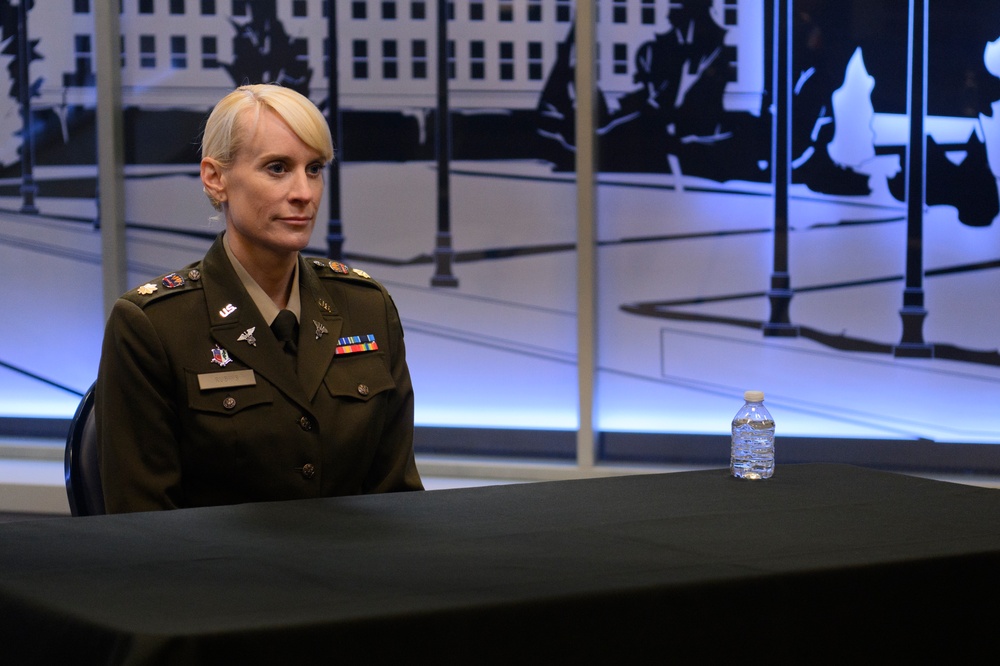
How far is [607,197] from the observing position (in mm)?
4566

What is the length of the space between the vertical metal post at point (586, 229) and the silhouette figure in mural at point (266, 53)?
3.81 feet

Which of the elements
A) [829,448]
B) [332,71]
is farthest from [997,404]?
[332,71]

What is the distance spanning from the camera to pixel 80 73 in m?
5.00

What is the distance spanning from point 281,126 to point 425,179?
259 centimetres

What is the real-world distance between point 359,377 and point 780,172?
2.59 meters

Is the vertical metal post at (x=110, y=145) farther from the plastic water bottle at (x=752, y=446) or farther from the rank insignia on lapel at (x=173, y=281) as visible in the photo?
the plastic water bottle at (x=752, y=446)

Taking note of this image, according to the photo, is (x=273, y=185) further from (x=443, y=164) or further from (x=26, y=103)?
(x=26, y=103)

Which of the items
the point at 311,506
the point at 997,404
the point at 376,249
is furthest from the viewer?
the point at 376,249

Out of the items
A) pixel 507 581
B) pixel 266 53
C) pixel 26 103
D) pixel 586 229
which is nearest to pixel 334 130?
pixel 266 53

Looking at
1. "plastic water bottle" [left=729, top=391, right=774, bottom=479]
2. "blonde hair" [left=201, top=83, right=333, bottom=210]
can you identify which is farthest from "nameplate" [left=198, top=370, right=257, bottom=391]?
"plastic water bottle" [left=729, top=391, right=774, bottom=479]

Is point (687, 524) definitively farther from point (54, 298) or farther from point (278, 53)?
point (54, 298)

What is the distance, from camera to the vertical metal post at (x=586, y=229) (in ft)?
14.5

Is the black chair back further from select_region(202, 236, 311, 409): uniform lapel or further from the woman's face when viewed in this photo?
the woman's face

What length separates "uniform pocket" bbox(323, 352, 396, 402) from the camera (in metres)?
2.24
